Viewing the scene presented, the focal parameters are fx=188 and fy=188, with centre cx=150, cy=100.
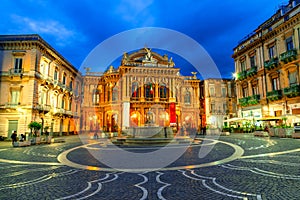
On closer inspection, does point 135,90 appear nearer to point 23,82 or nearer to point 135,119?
point 135,119

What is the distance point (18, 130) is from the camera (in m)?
22.7

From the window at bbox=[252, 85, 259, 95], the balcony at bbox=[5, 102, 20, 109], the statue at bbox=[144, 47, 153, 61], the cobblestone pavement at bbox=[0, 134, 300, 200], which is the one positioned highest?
the statue at bbox=[144, 47, 153, 61]

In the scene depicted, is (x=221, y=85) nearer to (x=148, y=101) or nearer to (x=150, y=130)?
(x=148, y=101)

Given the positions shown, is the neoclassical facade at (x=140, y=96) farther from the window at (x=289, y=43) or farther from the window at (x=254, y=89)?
the window at (x=289, y=43)

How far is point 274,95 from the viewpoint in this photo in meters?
23.2

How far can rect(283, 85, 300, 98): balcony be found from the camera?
20.4 metres

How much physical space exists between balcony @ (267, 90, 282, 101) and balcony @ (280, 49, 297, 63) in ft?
12.3

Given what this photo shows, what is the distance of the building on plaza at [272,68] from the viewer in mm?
21250

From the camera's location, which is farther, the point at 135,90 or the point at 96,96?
the point at 96,96

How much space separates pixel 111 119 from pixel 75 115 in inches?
304

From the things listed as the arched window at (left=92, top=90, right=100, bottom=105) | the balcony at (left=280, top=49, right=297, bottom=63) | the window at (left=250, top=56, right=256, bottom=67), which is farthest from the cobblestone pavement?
the arched window at (left=92, top=90, right=100, bottom=105)

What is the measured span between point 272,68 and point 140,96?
2149 cm

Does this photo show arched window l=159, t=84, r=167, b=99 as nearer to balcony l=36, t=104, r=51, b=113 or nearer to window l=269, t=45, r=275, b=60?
window l=269, t=45, r=275, b=60

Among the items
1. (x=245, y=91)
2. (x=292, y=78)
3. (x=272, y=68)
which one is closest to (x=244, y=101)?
(x=245, y=91)
